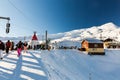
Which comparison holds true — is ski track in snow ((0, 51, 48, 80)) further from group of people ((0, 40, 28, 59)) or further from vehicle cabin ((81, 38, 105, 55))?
vehicle cabin ((81, 38, 105, 55))

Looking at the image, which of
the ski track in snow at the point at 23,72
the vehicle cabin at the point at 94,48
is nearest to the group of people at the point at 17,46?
the ski track in snow at the point at 23,72

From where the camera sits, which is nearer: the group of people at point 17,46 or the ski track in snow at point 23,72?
the ski track in snow at point 23,72

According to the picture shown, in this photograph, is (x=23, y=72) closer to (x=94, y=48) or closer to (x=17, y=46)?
(x=17, y=46)

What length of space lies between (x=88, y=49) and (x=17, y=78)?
40.0 meters

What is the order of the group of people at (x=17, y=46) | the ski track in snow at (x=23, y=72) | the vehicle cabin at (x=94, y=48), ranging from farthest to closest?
the vehicle cabin at (x=94, y=48), the group of people at (x=17, y=46), the ski track in snow at (x=23, y=72)

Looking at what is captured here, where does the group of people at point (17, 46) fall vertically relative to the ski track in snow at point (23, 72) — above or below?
above

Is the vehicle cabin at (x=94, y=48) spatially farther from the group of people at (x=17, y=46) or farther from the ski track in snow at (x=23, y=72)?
the ski track in snow at (x=23, y=72)

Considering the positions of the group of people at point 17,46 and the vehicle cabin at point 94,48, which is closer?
the group of people at point 17,46

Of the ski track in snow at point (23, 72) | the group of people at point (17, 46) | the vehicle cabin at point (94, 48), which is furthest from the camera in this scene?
the vehicle cabin at point (94, 48)

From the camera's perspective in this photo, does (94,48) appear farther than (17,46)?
Yes

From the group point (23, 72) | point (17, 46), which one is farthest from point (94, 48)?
point (23, 72)

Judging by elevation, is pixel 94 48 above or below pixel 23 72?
above

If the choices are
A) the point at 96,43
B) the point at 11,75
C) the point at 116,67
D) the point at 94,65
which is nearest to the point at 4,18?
the point at 11,75

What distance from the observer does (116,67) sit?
43.5 m
